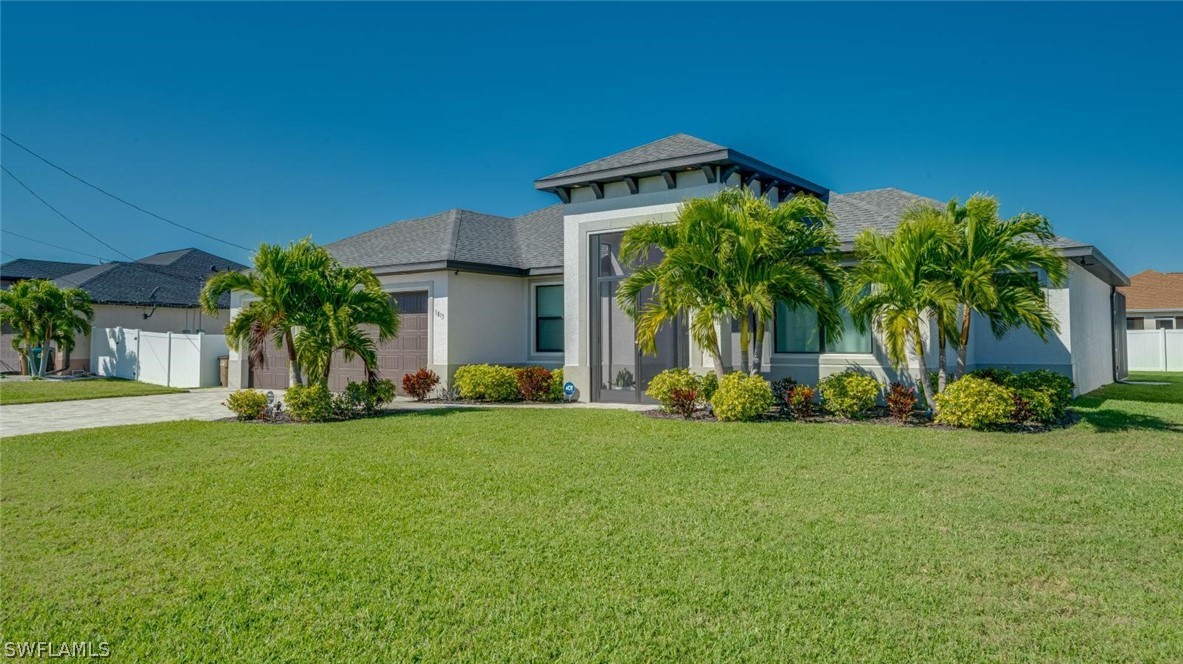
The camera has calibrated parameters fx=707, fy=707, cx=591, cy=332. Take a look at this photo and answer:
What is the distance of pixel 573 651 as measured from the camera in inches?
143

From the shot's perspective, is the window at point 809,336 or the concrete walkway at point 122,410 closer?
the concrete walkway at point 122,410

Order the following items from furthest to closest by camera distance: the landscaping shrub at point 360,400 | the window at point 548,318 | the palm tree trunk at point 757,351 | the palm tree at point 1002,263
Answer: the window at point 548,318 < the landscaping shrub at point 360,400 < the palm tree trunk at point 757,351 < the palm tree at point 1002,263

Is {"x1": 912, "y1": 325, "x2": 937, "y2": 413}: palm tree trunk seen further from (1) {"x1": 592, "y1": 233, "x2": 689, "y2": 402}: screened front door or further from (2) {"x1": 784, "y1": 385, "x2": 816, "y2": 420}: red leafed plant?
(1) {"x1": 592, "y1": 233, "x2": 689, "y2": 402}: screened front door

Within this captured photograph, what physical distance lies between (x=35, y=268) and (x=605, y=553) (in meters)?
42.8

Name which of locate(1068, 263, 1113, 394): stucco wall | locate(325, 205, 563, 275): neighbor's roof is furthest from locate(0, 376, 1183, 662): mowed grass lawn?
Answer: locate(325, 205, 563, 275): neighbor's roof

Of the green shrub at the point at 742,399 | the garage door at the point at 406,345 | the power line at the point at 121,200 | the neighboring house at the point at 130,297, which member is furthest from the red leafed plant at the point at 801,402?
the neighboring house at the point at 130,297

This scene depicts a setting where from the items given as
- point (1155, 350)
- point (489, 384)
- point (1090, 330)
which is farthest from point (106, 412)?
point (1155, 350)

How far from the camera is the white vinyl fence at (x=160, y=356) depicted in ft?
76.2

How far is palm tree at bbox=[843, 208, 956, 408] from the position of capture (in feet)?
36.6

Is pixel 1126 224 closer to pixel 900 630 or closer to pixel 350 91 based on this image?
pixel 900 630

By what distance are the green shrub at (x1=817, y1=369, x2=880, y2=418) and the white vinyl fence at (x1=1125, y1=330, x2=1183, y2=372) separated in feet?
79.1

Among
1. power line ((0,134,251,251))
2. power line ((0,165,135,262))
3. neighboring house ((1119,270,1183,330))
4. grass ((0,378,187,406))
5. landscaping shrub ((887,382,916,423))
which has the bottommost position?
grass ((0,378,187,406))

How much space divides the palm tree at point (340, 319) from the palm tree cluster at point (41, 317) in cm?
1857

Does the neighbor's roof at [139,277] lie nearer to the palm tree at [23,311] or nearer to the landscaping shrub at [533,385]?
the palm tree at [23,311]
